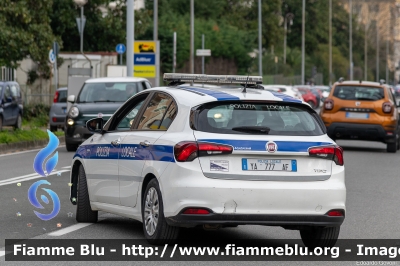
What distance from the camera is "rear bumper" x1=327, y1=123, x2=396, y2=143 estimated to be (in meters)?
26.1

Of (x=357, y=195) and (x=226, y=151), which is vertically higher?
(x=226, y=151)

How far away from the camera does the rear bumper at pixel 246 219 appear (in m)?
9.22

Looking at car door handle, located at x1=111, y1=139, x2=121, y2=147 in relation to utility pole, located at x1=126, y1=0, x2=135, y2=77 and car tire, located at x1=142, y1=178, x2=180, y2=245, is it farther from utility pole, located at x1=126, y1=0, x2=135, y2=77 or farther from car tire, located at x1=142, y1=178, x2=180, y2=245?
utility pole, located at x1=126, y1=0, x2=135, y2=77

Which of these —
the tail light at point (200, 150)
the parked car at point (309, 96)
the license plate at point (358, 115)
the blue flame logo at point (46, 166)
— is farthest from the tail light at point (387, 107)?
the parked car at point (309, 96)

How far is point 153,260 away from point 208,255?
590 millimetres

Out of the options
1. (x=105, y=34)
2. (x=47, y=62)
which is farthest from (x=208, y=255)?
(x=105, y=34)

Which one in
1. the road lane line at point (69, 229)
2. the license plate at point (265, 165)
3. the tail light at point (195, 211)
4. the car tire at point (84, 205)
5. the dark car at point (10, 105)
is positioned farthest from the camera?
the dark car at point (10, 105)

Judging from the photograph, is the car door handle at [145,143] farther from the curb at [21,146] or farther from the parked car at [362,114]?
the parked car at [362,114]

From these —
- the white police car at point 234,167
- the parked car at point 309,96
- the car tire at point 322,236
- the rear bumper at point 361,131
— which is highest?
the white police car at point 234,167

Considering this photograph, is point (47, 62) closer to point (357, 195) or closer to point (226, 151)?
point (357, 195)

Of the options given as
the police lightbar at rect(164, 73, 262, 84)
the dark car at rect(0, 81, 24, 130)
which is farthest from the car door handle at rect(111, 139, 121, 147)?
the dark car at rect(0, 81, 24, 130)

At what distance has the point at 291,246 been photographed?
33.6 feet

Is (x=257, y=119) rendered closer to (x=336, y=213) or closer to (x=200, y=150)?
(x=200, y=150)

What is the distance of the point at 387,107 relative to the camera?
26.4 meters
